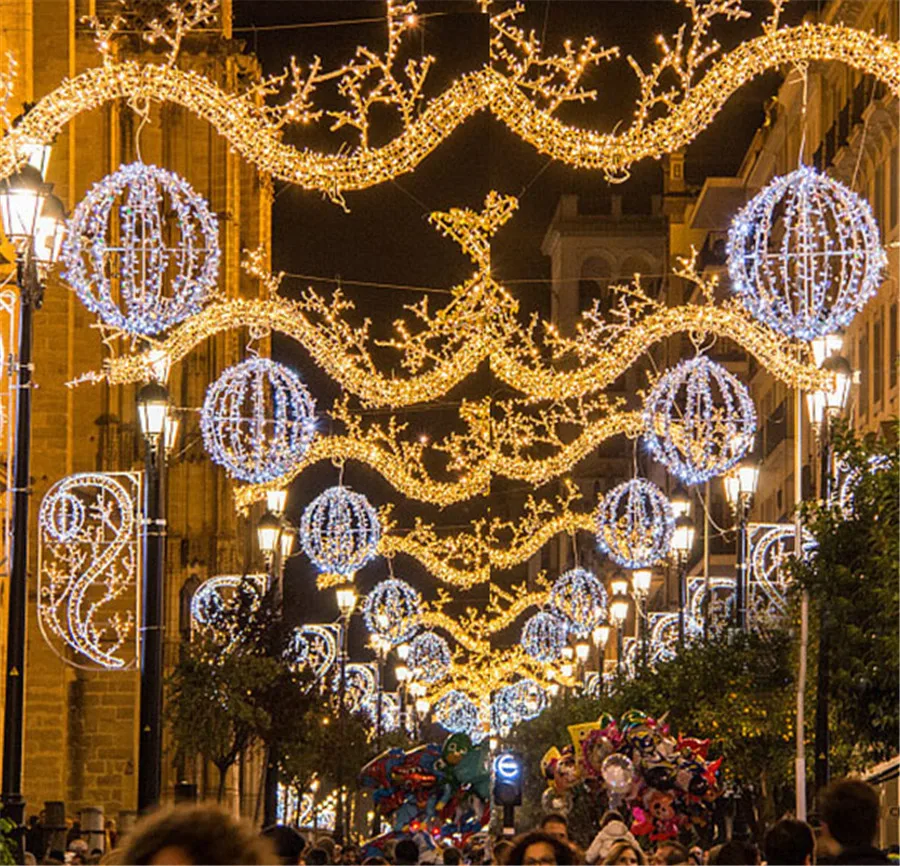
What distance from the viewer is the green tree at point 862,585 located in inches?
874

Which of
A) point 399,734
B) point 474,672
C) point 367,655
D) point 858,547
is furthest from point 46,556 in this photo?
point 367,655

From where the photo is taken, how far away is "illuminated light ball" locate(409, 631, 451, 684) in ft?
272

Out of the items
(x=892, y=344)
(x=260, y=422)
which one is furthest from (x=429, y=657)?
(x=260, y=422)

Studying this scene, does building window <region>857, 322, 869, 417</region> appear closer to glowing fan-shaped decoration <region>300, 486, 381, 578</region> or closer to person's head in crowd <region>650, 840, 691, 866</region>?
glowing fan-shaped decoration <region>300, 486, 381, 578</region>

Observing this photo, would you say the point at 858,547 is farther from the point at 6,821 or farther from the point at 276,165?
the point at 6,821

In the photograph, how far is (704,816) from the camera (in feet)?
84.9

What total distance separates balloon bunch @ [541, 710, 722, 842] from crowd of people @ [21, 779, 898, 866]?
12.8 ft

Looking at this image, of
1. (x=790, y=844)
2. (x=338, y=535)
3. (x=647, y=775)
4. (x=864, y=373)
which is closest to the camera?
(x=790, y=844)

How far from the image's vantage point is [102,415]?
46.9 meters

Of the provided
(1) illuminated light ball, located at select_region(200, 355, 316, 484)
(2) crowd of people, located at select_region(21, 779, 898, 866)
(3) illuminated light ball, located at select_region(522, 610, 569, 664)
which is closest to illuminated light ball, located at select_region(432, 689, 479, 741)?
(3) illuminated light ball, located at select_region(522, 610, 569, 664)

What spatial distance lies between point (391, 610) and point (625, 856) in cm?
4732

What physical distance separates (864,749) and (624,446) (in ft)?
333

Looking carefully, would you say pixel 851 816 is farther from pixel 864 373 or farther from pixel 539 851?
pixel 864 373

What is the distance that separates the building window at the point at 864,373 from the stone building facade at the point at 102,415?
1470 centimetres
